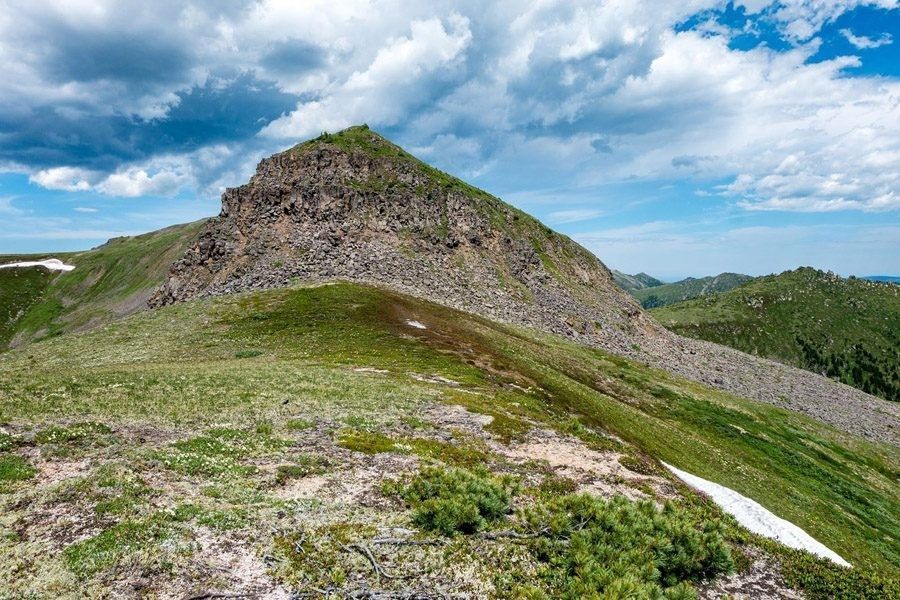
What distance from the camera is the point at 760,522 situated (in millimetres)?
25047

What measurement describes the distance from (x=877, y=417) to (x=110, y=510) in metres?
141

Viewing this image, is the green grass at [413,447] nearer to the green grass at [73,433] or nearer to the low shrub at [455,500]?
the low shrub at [455,500]

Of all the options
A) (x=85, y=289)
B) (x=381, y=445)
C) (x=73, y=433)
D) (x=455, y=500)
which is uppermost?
(x=85, y=289)

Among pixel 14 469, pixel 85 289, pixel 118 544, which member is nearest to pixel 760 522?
pixel 118 544

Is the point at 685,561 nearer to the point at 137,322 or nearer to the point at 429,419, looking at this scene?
the point at 429,419

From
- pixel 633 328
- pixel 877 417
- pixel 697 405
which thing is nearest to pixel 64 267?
pixel 633 328

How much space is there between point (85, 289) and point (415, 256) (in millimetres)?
150647

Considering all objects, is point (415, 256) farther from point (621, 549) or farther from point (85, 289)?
point (85, 289)

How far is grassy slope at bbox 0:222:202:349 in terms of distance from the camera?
144625 mm

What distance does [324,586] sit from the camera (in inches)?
436

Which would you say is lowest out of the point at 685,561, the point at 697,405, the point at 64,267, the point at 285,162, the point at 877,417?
the point at 877,417

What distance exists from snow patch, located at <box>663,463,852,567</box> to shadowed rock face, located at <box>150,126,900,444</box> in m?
56.8

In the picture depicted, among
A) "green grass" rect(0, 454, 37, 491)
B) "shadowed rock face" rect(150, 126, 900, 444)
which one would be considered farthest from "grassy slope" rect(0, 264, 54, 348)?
"green grass" rect(0, 454, 37, 491)

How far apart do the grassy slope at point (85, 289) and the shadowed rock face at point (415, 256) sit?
6693 cm
